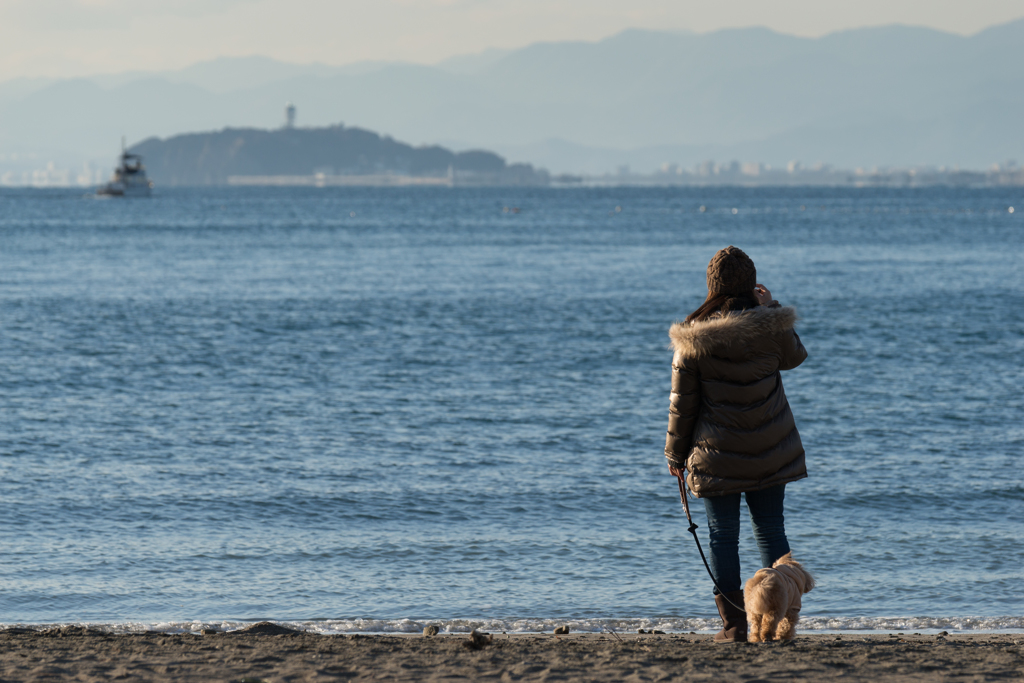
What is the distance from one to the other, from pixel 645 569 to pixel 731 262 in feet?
13.6

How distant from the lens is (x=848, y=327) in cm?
2717

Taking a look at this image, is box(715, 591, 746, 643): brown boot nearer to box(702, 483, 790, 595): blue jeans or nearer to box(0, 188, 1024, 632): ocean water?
box(702, 483, 790, 595): blue jeans

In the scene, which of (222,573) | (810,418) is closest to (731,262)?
(222,573)

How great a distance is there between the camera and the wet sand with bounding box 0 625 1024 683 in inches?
202

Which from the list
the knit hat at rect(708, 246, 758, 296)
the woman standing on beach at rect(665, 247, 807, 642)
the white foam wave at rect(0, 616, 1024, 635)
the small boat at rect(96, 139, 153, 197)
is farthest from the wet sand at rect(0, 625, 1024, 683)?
the small boat at rect(96, 139, 153, 197)

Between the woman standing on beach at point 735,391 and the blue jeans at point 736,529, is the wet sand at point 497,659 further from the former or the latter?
the woman standing on beach at point 735,391

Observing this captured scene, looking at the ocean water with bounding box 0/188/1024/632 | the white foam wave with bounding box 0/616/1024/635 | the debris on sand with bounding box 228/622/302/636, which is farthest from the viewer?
the ocean water with bounding box 0/188/1024/632

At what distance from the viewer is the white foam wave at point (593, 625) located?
7.12 m

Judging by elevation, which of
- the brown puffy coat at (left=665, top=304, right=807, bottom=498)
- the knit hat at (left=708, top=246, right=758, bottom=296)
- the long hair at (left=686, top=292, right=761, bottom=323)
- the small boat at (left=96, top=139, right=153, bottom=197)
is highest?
the small boat at (left=96, top=139, right=153, bottom=197)

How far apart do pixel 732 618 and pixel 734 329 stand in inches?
64.9

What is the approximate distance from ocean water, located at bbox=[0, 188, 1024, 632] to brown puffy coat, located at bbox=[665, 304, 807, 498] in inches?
93.4

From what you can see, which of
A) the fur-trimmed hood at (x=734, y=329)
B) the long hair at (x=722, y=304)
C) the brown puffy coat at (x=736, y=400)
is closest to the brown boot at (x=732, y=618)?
the brown puffy coat at (x=736, y=400)

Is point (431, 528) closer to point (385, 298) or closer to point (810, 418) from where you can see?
point (810, 418)

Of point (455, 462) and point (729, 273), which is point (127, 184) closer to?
point (455, 462)
